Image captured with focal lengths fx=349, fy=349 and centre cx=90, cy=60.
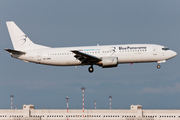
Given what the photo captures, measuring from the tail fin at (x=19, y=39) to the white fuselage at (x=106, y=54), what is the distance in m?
3.13

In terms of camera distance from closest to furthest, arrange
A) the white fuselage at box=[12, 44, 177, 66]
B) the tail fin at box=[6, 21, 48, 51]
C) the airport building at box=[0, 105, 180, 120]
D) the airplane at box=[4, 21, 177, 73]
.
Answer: the airplane at box=[4, 21, 177, 73] → the white fuselage at box=[12, 44, 177, 66] → the tail fin at box=[6, 21, 48, 51] → the airport building at box=[0, 105, 180, 120]

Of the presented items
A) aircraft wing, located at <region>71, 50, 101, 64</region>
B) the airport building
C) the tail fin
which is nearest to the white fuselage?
aircraft wing, located at <region>71, 50, 101, 64</region>

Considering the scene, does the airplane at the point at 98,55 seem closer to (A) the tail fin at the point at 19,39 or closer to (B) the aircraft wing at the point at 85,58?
(B) the aircraft wing at the point at 85,58

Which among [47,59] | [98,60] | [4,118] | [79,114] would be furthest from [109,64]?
[4,118]

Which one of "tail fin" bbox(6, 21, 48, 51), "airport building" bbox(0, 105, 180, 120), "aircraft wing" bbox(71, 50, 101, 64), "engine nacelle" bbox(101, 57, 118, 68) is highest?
"tail fin" bbox(6, 21, 48, 51)

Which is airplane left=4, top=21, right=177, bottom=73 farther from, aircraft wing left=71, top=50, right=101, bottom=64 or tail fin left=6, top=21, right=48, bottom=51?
tail fin left=6, top=21, right=48, bottom=51

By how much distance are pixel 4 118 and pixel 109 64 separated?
9257 cm

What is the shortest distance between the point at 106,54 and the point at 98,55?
59.2 inches

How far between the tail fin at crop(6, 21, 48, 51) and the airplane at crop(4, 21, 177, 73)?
85.3 inches

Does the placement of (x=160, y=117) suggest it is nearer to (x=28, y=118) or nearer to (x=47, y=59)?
(x=28, y=118)

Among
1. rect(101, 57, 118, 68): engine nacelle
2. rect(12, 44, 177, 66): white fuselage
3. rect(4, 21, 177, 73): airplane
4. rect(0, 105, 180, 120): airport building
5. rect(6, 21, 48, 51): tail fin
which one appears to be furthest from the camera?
rect(0, 105, 180, 120): airport building

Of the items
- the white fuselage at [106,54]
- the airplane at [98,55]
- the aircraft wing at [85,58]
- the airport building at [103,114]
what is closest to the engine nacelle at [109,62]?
the airplane at [98,55]

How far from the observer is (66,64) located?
6606 centimetres

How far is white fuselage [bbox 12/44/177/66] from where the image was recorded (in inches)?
2530
